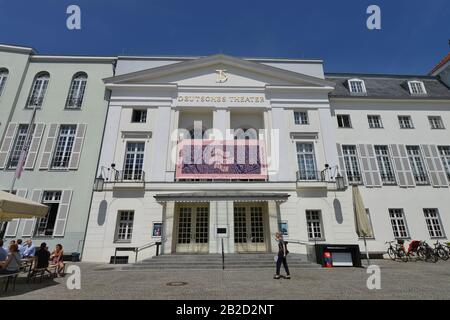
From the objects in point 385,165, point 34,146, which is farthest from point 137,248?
Result: point 385,165

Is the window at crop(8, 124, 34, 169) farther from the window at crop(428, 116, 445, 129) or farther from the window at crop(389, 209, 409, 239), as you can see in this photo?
the window at crop(428, 116, 445, 129)

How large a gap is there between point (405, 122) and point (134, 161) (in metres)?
19.6

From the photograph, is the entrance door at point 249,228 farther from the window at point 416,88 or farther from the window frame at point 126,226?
the window at point 416,88

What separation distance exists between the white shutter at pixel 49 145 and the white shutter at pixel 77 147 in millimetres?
1358

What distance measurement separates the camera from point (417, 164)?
16.4 meters

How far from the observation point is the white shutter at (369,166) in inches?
610

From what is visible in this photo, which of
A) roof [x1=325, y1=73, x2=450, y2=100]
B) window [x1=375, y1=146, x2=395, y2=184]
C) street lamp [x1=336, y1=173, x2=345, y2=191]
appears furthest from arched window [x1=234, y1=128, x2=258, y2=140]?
window [x1=375, y1=146, x2=395, y2=184]

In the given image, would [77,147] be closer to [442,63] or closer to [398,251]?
[398,251]

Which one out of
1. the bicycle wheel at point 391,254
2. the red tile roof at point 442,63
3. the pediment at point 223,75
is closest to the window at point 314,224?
the bicycle wheel at point 391,254

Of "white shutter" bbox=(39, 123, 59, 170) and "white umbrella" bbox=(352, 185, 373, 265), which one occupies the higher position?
"white shutter" bbox=(39, 123, 59, 170)

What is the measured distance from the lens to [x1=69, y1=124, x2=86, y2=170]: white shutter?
14.2 metres

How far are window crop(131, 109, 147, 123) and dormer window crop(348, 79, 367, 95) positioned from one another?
1576 cm
